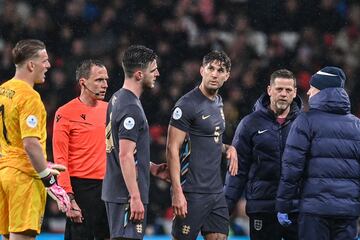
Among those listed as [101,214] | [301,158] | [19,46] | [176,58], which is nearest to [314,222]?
[301,158]

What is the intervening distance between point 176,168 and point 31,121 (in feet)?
4.02

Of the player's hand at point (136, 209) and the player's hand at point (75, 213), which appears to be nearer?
the player's hand at point (136, 209)

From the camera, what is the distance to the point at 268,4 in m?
14.4

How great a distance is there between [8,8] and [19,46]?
709 cm

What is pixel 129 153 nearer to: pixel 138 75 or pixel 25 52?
pixel 138 75

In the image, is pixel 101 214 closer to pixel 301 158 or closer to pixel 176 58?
pixel 301 158

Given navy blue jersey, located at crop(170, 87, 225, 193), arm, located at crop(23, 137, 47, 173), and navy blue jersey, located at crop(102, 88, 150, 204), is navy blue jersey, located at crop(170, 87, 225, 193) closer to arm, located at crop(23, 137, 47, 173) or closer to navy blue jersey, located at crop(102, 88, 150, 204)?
navy blue jersey, located at crop(102, 88, 150, 204)

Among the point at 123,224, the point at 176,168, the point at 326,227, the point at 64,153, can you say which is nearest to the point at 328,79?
the point at 326,227

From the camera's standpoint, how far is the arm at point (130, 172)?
6.49 meters

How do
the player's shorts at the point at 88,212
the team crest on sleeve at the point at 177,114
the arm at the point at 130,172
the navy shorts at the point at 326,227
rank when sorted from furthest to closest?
1. the player's shorts at the point at 88,212
2. the team crest on sleeve at the point at 177,114
3. the navy shorts at the point at 326,227
4. the arm at the point at 130,172

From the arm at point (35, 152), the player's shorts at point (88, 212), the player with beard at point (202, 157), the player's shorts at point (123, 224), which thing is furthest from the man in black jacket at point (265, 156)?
the arm at point (35, 152)

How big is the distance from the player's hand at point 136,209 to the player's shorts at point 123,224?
0.06 metres

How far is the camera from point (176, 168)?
7105 millimetres

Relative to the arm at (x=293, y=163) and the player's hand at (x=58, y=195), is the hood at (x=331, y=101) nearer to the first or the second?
the arm at (x=293, y=163)
